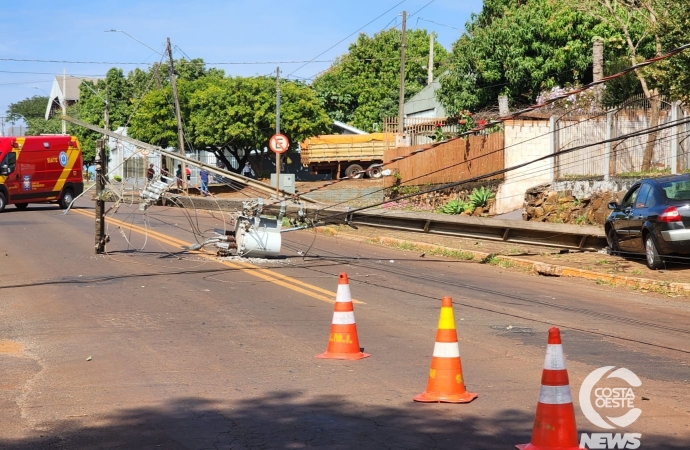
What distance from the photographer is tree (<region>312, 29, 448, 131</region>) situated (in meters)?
74.1

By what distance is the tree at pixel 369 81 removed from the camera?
2918 inches

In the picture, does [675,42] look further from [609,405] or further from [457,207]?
[609,405]

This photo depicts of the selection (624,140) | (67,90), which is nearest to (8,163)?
(624,140)

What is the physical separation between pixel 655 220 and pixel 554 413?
34.4 feet

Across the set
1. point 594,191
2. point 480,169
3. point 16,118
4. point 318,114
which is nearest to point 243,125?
point 318,114

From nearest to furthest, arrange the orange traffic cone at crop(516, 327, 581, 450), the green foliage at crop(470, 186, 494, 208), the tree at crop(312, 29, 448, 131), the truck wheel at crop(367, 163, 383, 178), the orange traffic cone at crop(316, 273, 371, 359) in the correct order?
the orange traffic cone at crop(516, 327, 581, 450), the orange traffic cone at crop(316, 273, 371, 359), the truck wheel at crop(367, 163, 383, 178), the green foliage at crop(470, 186, 494, 208), the tree at crop(312, 29, 448, 131)

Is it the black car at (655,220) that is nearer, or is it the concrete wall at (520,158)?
the black car at (655,220)

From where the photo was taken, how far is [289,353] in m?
8.48

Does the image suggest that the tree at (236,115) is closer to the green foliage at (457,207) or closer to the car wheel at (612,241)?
the green foliage at (457,207)

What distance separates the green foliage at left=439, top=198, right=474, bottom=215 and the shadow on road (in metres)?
21.9

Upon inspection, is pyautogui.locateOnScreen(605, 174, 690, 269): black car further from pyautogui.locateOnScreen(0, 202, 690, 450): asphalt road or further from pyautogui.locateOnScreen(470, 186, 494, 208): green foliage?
pyautogui.locateOnScreen(470, 186, 494, 208): green foliage

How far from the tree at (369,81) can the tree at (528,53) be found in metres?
28.1

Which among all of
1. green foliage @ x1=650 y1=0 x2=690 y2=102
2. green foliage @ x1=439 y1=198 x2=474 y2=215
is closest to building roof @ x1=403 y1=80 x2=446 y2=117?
green foliage @ x1=439 y1=198 x2=474 y2=215

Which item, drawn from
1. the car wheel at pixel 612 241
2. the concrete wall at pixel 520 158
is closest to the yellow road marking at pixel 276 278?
the car wheel at pixel 612 241
